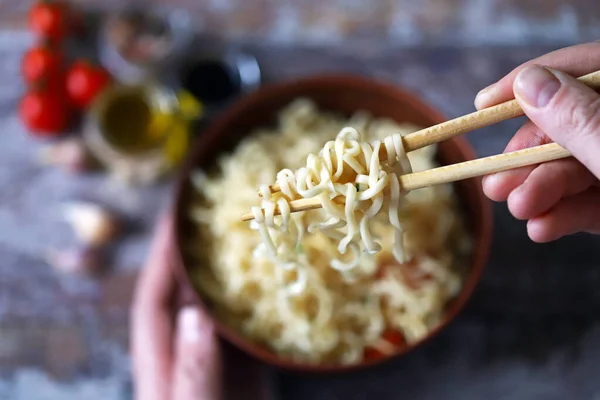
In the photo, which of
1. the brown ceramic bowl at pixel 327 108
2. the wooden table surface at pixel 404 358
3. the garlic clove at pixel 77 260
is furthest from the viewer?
the garlic clove at pixel 77 260

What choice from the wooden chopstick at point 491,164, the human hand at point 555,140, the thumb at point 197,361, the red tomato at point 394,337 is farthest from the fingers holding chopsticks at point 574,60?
the thumb at point 197,361

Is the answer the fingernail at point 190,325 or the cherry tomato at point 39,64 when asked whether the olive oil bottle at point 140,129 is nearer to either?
the cherry tomato at point 39,64

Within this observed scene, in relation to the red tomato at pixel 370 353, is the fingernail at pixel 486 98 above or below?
above

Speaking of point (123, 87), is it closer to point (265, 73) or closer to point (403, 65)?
point (265, 73)

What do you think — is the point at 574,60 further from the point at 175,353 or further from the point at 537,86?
the point at 175,353

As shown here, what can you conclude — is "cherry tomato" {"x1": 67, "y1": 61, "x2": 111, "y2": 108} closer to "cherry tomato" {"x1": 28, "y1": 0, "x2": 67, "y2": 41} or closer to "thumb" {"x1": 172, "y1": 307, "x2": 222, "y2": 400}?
"cherry tomato" {"x1": 28, "y1": 0, "x2": 67, "y2": 41}

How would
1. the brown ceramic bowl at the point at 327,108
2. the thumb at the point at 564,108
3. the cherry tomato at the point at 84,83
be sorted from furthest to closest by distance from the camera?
the cherry tomato at the point at 84,83, the brown ceramic bowl at the point at 327,108, the thumb at the point at 564,108

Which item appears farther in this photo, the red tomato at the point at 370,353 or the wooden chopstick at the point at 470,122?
the red tomato at the point at 370,353
